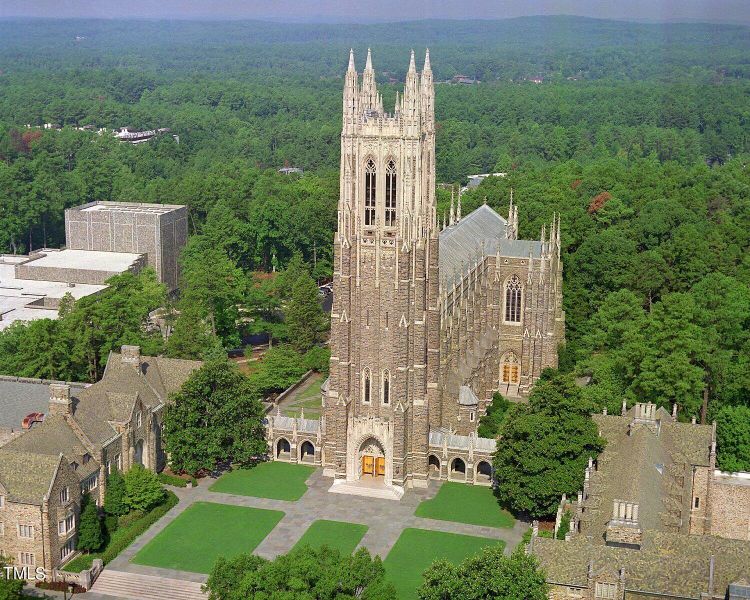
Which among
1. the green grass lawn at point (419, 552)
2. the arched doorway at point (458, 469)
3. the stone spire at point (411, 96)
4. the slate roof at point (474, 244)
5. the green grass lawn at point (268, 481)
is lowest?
the green grass lawn at point (419, 552)

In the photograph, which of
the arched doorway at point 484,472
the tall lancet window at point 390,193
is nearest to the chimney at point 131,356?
the tall lancet window at point 390,193

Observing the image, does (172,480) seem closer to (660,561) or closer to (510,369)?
(510,369)

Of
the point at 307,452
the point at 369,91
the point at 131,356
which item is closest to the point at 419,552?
the point at 307,452

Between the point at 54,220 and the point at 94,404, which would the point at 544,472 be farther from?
the point at 54,220

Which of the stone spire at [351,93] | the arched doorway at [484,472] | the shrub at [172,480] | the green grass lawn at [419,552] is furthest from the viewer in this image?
the arched doorway at [484,472]

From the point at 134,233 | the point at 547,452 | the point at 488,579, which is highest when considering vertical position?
the point at 134,233

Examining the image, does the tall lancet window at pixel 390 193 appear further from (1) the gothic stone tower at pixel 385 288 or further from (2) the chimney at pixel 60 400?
(2) the chimney at pixel 60 400
